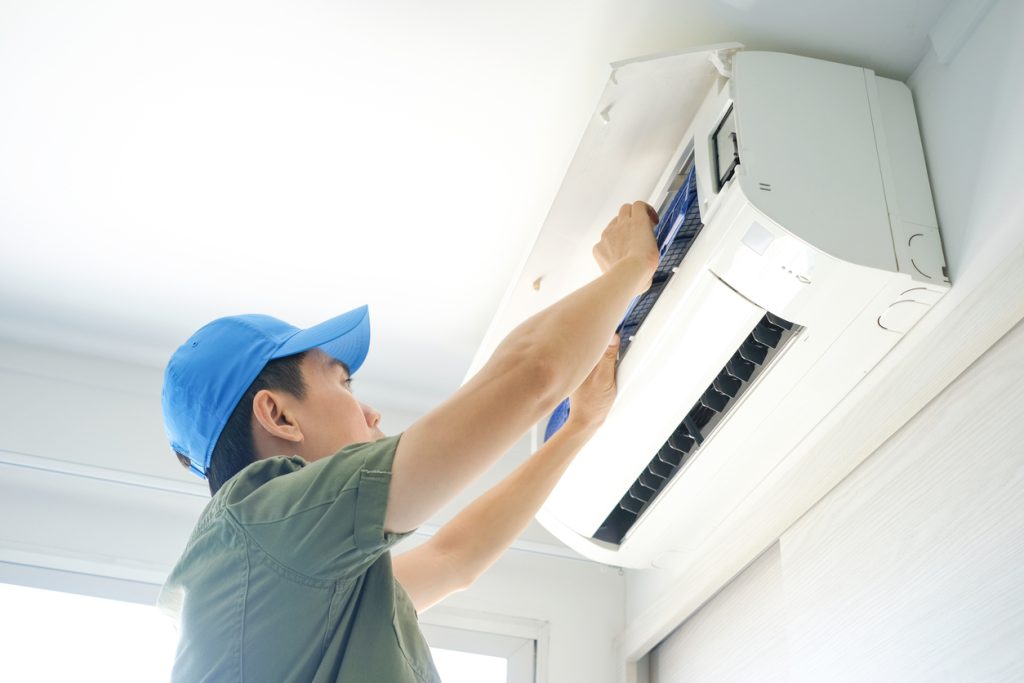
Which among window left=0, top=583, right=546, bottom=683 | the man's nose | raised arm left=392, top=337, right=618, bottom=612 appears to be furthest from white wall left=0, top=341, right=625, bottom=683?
the man's nose

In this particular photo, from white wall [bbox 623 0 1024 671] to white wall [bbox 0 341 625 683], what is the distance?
38.2 inches

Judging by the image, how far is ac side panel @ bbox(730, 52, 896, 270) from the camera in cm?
138

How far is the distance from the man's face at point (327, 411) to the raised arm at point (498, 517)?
0.23 m

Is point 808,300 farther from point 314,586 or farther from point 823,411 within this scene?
point 314,586

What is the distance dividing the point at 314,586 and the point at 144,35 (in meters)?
1.10

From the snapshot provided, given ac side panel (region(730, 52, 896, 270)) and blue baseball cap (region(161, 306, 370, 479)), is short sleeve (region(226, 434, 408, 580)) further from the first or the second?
ac side panel (region(730, 52, 896, 270))

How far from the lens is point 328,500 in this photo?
1.06 m

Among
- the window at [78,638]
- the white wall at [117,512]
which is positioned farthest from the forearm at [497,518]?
the white wall at [117,512]

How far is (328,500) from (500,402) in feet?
0.68

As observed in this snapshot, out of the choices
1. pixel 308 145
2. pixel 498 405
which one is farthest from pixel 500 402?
pixel 308 145

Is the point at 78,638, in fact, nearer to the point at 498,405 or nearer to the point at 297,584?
the point at 297,584

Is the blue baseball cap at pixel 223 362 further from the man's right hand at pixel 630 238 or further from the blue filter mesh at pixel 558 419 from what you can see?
the blue filter mesh at pixel 558 419

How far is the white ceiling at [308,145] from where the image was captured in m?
1.69

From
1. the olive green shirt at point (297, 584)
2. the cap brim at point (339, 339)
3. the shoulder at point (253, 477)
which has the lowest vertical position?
the olive green shirt at point (297, 584)
